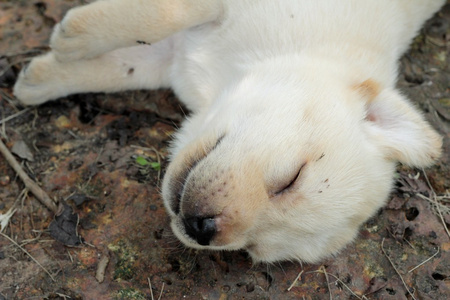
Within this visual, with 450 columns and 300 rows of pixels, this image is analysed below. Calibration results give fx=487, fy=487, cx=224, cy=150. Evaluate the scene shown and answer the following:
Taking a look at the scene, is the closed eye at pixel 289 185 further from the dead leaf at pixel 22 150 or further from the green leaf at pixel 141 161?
the dead leaf at pixel 22 150

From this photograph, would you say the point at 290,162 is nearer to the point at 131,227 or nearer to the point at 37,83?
the point at 131,227

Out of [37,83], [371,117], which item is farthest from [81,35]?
[371,117]

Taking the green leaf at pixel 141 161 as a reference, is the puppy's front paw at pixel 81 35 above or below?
above

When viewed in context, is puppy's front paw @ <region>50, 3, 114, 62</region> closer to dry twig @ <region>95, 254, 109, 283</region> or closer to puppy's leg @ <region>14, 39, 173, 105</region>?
puppy's leg @ <region>14, 39, 173, 105</region>

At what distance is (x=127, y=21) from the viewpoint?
12.6 feet

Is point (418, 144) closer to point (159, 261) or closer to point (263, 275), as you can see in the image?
point (263, 275)

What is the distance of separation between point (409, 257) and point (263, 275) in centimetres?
119

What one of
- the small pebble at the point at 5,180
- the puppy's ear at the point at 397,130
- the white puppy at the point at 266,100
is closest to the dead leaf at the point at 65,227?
the small pebble at the point at 5,180

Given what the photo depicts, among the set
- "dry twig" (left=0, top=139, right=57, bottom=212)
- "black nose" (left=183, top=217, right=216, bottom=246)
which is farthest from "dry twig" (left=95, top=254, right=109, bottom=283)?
"black nose" (left=183, top=217, right=216, bottom=246)

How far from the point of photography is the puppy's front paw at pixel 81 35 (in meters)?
3.87

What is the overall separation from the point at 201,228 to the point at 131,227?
914mm

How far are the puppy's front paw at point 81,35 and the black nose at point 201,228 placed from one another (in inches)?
69.1

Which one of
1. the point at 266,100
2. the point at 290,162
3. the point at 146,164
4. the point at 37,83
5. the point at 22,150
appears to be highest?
the point at 266,100

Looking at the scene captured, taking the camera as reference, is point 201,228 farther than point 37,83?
No
